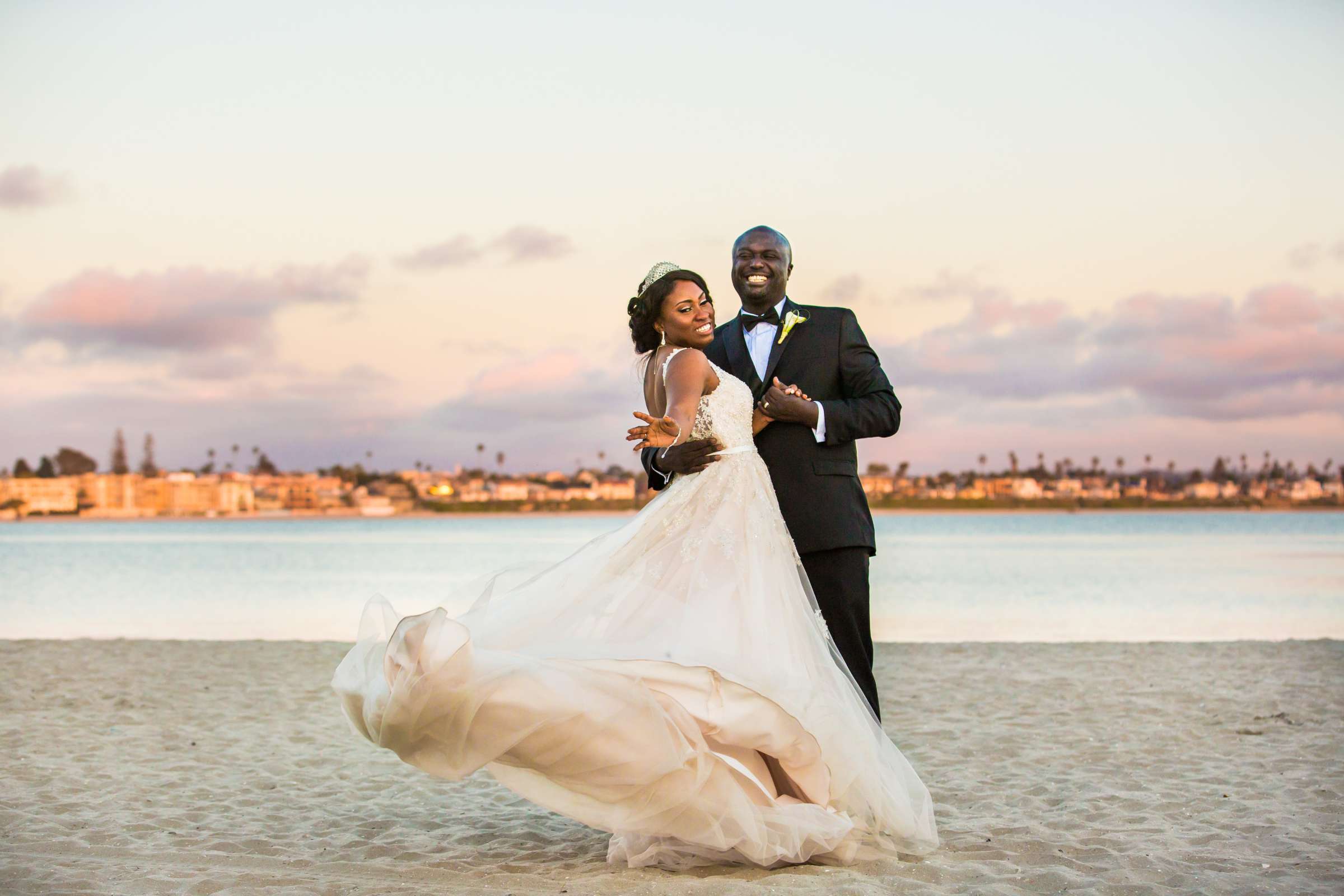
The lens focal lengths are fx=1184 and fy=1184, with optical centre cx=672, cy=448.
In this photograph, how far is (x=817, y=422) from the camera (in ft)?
14.6

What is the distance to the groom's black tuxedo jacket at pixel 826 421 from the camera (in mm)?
4520

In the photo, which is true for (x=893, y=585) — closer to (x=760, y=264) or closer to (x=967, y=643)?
(x=967, y=643)

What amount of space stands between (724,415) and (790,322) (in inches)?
23.0

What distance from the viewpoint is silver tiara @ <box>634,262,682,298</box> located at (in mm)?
4320

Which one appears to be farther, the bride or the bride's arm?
the bride's arm

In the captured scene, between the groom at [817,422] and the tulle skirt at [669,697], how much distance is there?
0.72ft

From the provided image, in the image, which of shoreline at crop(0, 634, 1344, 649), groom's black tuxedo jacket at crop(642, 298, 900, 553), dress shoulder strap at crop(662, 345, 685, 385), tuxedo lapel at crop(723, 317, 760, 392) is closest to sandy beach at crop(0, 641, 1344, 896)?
groom's black tuxedo jacket at crop(642, 298, 900, 553)

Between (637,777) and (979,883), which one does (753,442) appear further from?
(979,883)

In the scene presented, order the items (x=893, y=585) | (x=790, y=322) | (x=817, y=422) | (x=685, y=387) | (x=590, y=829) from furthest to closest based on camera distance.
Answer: (x=893, y=585) < (x=590, y=829) < (x=790, y=322) < (x=817, y=422) < (x=685, y=387)

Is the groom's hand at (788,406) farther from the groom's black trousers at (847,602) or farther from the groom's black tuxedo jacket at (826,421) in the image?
the groom's black trousers at (847,602)

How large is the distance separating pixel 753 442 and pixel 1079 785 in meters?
2.50

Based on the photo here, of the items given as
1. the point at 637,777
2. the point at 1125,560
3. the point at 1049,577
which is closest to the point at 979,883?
the point at 637,777

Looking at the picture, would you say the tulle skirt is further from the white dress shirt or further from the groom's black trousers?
the white dress shirt

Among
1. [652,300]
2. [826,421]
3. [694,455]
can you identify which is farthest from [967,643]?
[652,300]
